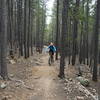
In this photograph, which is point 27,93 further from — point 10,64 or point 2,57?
point 10,64

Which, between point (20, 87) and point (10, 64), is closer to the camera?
point (20, 87)

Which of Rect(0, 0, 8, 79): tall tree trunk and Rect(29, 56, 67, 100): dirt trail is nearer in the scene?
Rect(29, 56, 67, 100): dirt trail

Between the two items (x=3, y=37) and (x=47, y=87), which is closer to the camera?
(x=3, y=37)

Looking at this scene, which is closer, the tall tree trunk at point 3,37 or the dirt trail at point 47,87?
the dirt trail at point 47,87

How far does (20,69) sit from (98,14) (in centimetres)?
708

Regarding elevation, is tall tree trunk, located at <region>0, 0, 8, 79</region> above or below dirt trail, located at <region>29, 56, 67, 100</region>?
above

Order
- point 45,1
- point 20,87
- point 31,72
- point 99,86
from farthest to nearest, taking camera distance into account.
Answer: point 45,1
point 99,86
point 31,72
point 20,87

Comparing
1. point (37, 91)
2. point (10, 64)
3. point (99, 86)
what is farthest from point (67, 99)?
point (10, 64)

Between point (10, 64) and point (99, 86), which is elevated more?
point (10, 64)

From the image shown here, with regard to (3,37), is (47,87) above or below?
below

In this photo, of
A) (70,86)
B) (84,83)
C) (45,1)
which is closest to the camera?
(70,86)

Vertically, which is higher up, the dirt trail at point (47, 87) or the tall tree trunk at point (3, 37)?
the tall tree trunk at point (3, 37)

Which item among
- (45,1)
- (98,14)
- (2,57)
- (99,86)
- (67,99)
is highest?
(45,1)

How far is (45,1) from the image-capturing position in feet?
125
